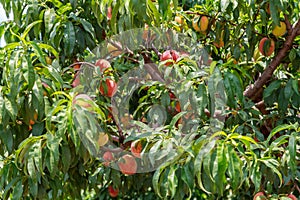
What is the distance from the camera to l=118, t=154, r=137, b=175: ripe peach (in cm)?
199

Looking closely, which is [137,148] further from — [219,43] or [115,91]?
[219,43]

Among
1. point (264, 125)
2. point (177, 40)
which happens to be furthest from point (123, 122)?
point (264, 125)

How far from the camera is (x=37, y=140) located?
161cm

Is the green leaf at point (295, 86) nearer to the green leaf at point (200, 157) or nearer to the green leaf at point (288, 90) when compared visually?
the green leaf at point (288, 90)

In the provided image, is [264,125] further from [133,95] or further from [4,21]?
[4,21]

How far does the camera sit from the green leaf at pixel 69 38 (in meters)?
2.04

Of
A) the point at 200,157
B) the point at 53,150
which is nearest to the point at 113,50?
the point at 53,150

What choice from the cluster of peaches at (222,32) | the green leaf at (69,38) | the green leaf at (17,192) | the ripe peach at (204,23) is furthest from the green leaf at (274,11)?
the green leaf at (17,192)

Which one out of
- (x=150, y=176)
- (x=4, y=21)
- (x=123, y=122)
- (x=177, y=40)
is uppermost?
(x=4, y=21)

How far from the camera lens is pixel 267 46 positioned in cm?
222

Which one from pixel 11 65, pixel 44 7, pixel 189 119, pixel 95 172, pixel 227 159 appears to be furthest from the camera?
pixel 95 172

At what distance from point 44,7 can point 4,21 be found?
0.20 meters

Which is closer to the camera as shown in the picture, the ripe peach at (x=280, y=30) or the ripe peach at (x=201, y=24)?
the ripe peach at (x=280, y=30)

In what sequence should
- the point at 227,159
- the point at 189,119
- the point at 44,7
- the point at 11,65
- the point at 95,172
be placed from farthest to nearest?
the point at 95,172 → the point at 44,7 → the point at 189,119 → the point at 11,65 → the point at 227,159
